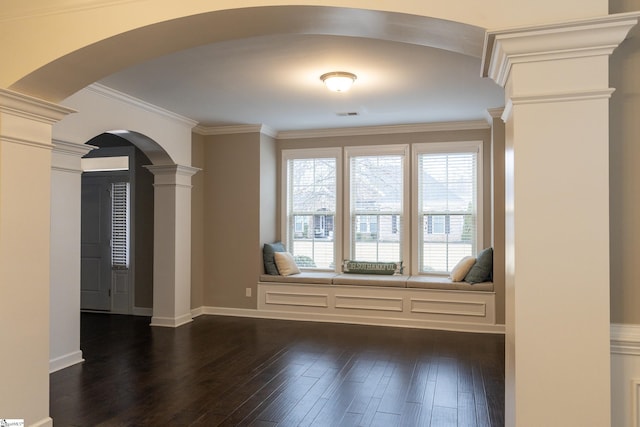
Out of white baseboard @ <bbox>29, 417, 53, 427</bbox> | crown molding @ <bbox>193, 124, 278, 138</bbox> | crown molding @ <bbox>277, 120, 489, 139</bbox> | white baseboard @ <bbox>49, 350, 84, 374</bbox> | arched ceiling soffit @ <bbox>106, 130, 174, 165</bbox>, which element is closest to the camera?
white baseboard @ <bbox>29, 417, 53, 427</bbox>

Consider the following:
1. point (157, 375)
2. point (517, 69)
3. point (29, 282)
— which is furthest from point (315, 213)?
point (517, 69)

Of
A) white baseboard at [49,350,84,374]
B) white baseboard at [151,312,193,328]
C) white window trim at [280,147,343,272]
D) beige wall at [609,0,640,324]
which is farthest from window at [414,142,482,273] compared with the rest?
beige wall at [609,0,640,324]

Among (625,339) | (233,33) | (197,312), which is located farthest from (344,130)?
(625,339)

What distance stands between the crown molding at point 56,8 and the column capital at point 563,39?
1.80 meters

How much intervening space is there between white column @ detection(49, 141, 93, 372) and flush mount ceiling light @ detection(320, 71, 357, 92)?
8.00ft

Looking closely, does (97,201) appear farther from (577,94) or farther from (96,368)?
(577,94)

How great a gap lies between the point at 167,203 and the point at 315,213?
2.17 m

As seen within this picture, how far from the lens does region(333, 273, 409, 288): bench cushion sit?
5934 mm

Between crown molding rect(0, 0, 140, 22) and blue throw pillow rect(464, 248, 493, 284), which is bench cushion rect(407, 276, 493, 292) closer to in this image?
blue throw pillow rect(464, 248, 493, 284)

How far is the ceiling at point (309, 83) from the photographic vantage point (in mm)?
3633

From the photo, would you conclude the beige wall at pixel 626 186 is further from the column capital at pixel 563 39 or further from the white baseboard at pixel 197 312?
the white baseboard at pixel 197 312

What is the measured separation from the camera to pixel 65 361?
4.21m

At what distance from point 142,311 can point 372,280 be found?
3.36m

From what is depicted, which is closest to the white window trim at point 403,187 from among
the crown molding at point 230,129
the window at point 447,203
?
the window at point 447,203
